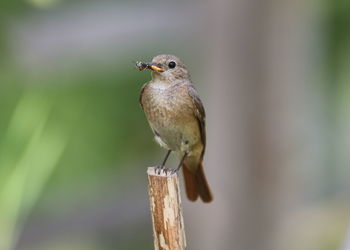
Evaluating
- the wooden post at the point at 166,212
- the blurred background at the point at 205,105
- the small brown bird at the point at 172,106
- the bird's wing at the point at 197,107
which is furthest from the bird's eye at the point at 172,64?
the wooden post at the point at 166,212

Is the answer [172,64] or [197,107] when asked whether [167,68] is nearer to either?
[172,64]

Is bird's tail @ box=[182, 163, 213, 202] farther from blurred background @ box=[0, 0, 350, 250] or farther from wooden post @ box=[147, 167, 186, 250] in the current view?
wooden post @ box=[147, 167, 186, 250]

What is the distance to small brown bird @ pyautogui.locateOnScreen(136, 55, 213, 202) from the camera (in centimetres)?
339

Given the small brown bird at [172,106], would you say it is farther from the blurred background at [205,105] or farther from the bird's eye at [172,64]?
the blurred background at [205,105]

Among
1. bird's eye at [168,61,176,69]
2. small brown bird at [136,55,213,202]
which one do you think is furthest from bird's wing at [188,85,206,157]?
bird's eye at [168,61,176,69]

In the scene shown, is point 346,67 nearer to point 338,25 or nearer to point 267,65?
point 338,25

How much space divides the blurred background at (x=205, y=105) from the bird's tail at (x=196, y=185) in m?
0.45

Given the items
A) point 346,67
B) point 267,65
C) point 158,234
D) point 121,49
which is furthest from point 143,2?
point 158,234

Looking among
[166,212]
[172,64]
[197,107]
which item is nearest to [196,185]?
[197,107]

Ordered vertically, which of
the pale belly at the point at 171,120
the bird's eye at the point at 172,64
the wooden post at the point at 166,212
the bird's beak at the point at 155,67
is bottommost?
the wooden post at the point at 166,212

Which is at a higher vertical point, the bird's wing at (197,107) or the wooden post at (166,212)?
the bird's wing at (197,107)

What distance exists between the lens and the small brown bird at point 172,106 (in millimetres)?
3393

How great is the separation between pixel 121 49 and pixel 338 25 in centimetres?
167

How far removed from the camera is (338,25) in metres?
5.32
